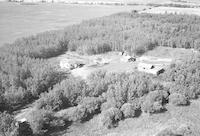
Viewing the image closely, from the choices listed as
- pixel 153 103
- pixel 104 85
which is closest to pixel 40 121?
pixel 104 85

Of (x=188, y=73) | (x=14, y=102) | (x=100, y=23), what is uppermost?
(x=100, y=23)

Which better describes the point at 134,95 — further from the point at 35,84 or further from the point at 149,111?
the point at 35,84

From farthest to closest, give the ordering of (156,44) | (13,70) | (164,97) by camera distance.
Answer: (156,44)
(13,70)
(164,97)

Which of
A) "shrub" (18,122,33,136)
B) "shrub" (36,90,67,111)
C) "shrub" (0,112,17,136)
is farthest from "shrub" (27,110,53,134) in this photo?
"shrub" (36,90,67,111)

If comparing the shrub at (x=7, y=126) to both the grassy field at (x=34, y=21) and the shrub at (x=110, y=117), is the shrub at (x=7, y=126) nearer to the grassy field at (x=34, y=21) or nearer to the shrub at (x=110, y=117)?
the shrub at (x=110, y=117)

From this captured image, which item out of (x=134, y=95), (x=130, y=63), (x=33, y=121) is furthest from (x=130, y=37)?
(x=33, y=121)

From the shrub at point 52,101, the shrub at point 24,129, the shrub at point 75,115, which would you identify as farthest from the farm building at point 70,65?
the shrub at point 24,129

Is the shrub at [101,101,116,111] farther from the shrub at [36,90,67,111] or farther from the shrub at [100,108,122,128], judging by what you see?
the shrub at [36,90,67,111]
